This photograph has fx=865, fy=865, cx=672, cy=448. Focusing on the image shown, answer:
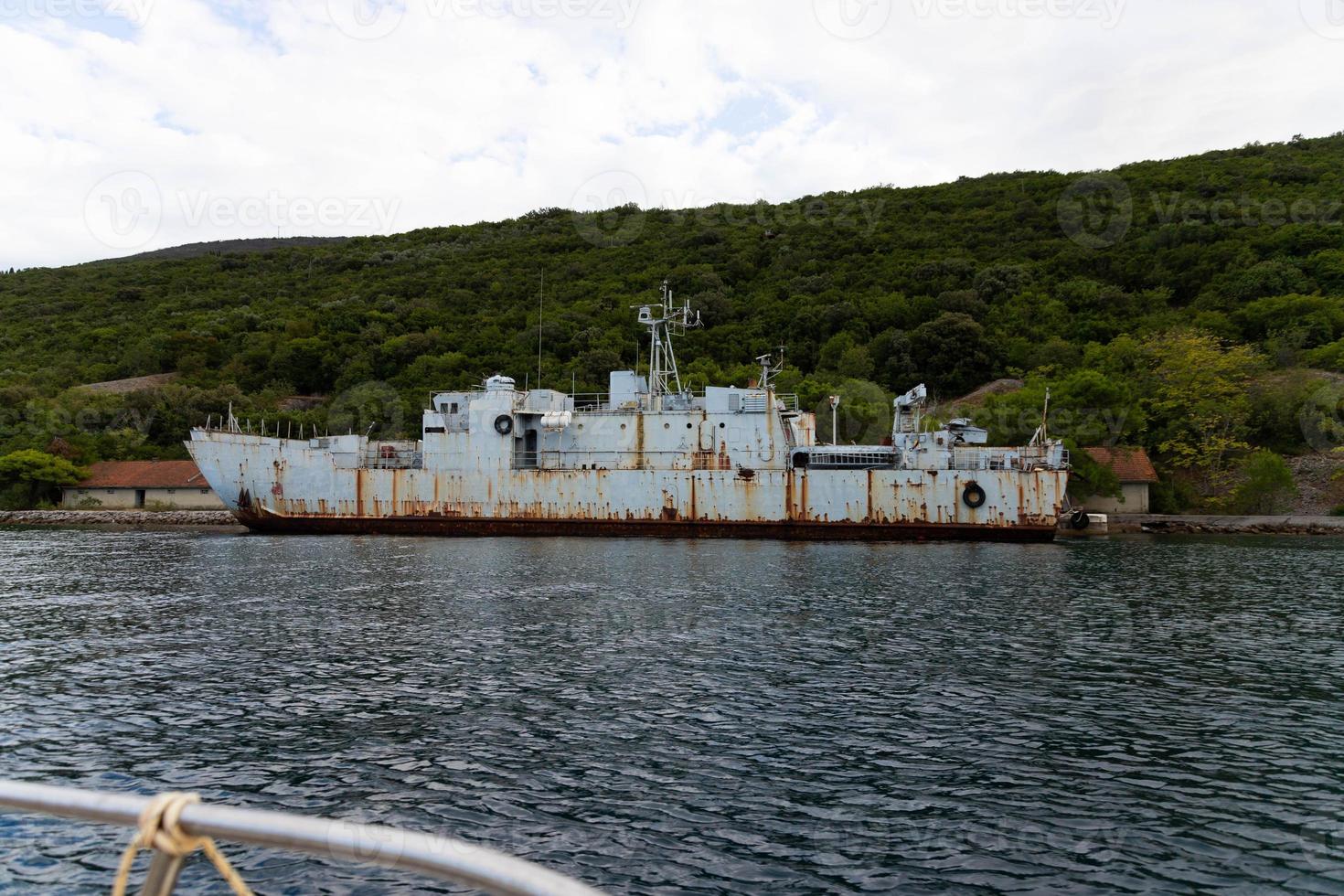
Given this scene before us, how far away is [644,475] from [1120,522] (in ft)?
83.6

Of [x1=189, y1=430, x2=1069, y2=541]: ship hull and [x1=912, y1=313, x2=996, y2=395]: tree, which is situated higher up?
[x1=912, y1=313, x2=996, y2=395]: tree

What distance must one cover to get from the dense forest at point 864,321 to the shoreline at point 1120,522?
3.29 meters

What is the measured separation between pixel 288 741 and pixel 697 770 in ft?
16.5

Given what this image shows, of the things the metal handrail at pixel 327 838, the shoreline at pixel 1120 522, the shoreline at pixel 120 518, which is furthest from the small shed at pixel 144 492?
the metal handrail at pixel 327 838

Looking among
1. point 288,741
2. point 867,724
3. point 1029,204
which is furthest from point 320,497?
point 1029,204

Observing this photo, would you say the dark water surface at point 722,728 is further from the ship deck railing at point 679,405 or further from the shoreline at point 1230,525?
the shoreline at point 1230,525

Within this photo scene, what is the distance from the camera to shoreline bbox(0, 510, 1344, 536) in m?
42.1

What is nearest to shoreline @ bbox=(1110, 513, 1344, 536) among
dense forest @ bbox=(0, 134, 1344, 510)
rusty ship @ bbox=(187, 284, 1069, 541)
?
dense forest @ bbox=(0, 134, 1344, 510)

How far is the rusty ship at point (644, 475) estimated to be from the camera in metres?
37.2

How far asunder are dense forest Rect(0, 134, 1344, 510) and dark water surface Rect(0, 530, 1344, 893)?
3385 cm

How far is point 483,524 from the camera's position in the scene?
39.4 metres

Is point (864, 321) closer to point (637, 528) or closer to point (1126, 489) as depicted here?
point (1126, 489)

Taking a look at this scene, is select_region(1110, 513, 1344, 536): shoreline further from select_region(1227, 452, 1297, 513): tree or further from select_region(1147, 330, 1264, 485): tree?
select_region(1147, 330, 1264, 485): tree

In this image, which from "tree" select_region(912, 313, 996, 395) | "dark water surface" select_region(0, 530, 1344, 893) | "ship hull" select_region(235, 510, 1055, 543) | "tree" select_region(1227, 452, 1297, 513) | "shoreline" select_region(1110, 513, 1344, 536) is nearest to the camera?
"dark water surface" select_region(0, 530, 1344, 893)
